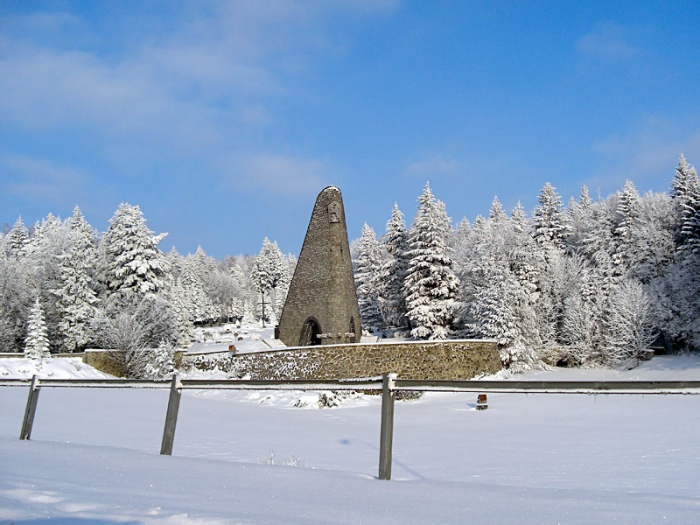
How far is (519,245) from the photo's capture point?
3934 centimetres

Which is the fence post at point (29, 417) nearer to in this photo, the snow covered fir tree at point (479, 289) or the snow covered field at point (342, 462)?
the snow covered field at point (342, 462)

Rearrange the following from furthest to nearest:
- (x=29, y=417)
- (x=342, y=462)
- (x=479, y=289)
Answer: (x=479, y=289)
(x=342, y=462)
(x=29, y=417)

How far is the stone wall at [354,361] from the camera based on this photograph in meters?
22.4

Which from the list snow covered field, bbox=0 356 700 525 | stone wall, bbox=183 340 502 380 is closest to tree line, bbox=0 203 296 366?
stone wall, bbox=183 340 502 380

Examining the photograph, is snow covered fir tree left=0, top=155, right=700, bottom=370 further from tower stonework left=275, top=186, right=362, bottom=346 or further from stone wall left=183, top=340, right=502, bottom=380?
tower stonework left=275, top=186, right=362, bottom=346

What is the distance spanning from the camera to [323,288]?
2650cm

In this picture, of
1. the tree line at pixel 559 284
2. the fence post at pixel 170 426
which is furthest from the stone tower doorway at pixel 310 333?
the fence post at pixel 170 426

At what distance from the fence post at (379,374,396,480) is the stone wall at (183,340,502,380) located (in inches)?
661

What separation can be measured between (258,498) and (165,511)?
0.65 meters

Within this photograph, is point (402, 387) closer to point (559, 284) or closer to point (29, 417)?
point (29, 417)

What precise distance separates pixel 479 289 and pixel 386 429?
106 feet

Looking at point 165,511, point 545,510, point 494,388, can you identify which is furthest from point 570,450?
point 165,511

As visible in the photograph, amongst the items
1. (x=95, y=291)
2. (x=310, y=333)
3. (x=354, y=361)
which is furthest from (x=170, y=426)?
(x=95, y=291)

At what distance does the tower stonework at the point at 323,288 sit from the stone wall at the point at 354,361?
315cm
